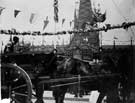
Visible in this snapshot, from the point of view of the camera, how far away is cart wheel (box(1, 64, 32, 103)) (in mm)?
3381

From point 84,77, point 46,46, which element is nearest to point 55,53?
point 46,46

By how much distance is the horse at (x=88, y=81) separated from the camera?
3.46 m

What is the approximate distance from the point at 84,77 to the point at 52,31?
1.56 ft

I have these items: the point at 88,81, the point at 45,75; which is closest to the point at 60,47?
the point at 45,75

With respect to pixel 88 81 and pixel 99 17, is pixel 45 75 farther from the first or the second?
pixel 99 17

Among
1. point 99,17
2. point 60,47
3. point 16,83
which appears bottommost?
point 16,83

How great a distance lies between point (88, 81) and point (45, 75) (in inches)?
14.7

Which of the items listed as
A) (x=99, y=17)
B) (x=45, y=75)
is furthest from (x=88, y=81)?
(x=99, y=17)

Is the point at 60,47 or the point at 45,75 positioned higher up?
the point at 60,47

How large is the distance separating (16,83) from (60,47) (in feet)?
1.56

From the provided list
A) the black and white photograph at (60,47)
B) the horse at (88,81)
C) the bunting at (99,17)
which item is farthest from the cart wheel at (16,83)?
the bunting at (99,17)

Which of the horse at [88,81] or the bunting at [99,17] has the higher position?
the bunting at [99,17]

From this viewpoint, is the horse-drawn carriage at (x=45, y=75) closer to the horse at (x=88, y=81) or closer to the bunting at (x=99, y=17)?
the horse at (x=88, y=81)

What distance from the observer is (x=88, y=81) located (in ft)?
11.4
